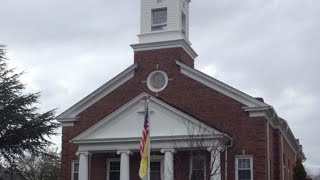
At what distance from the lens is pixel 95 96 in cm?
3575

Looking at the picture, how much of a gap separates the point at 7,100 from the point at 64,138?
5.09m

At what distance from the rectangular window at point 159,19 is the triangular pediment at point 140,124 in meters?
5.69

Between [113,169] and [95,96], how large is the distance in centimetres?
462

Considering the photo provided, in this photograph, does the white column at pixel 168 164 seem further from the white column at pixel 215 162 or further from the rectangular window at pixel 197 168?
the white column at pixel 215 162

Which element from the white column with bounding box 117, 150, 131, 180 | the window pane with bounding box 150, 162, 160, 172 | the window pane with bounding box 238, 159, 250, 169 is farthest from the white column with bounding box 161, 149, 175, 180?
the window pane with bounding box 238, 159, 250, 169

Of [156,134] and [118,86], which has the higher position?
[118,86]

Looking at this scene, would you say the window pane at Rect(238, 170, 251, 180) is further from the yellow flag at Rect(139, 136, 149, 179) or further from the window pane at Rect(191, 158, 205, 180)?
the yellow flag at Rect(139, 136, 149, 179)

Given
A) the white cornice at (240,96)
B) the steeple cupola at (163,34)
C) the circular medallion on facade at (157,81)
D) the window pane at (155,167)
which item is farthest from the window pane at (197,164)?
the steeple cupola at (163,34)

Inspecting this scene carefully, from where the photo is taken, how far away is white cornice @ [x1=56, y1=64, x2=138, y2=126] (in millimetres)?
35312

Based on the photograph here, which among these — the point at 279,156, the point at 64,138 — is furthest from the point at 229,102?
the point at 64,138

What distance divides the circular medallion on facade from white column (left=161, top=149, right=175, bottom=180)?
496 cm

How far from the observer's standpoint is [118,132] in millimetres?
32438

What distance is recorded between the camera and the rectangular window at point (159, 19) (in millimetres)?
36150

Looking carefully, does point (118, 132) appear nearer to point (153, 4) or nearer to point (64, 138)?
point (64, 138)
